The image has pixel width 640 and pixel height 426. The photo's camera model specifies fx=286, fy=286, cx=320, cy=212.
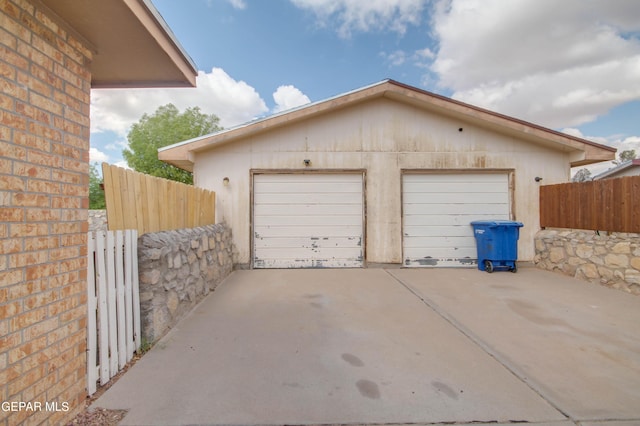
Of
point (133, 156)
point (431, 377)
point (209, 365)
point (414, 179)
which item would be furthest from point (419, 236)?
point (133, 156)

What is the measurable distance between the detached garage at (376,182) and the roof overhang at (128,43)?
13.0 ft

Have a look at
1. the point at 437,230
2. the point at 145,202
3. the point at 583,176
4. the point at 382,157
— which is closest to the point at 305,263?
the point at 382,157

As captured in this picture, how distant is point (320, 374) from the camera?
2520mm

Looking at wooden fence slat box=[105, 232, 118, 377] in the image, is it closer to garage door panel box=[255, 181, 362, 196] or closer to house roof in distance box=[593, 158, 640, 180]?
garage door panel box=[255, 181, 362, 196]

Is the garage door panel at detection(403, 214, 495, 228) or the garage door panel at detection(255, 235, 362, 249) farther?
the garage door panel at detection(403, 214, 495, 228)

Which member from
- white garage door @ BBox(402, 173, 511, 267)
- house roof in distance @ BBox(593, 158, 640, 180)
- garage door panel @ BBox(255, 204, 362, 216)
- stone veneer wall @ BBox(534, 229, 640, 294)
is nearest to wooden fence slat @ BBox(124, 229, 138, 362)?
garage door panel @ BBox(255, 204, 362, 216)

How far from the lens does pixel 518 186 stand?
711 centimetres

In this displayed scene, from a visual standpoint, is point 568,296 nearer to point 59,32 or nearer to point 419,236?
point 419,236

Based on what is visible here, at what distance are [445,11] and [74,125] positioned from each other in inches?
389

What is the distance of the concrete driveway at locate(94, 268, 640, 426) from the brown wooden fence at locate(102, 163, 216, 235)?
52.0 inches

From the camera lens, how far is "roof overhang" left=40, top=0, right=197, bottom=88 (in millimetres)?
1995

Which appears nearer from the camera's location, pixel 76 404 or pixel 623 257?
pixel 76 404

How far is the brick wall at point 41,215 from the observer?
164 centimetres

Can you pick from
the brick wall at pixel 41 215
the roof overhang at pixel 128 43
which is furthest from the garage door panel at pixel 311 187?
the brick wall at pixel 41 215
